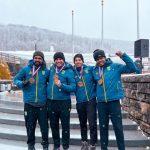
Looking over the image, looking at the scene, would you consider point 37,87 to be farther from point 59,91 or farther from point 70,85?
point 70,85

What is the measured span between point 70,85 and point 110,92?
2.17ft

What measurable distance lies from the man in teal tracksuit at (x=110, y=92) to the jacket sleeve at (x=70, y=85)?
0.38m

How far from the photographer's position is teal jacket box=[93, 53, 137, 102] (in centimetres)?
521

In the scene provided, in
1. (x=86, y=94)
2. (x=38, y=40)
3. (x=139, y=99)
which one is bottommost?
(x=139, y=99)

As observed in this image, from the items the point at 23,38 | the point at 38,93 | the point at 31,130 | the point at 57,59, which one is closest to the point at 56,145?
the point at 31,130

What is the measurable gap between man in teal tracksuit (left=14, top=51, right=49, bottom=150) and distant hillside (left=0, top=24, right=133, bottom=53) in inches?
2455

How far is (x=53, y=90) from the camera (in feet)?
17.9

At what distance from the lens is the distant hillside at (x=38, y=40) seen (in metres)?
76.1

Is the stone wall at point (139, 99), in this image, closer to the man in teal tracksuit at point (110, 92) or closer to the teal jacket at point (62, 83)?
the man in teal tracksuit at point (110, 92)

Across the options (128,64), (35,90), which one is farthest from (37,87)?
(128,64)

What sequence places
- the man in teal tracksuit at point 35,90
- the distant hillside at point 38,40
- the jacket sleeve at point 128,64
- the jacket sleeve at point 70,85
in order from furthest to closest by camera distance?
the distant hillside at point 38,40 < the man in teal tracksuit at point 35,90 < the jacket sleeve at point 70,85 < the jacket sleeve at point 128,64

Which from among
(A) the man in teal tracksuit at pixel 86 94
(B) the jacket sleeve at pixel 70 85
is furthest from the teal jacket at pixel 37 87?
(A) the man in teal tracksuit at pixel 86 94

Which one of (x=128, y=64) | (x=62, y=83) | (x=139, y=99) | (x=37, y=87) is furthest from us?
(x=139, y=99)

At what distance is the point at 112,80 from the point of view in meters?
5.27
